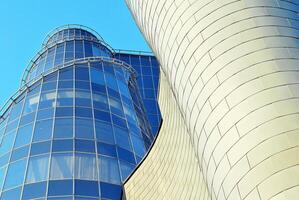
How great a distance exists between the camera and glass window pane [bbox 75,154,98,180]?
2408 cm

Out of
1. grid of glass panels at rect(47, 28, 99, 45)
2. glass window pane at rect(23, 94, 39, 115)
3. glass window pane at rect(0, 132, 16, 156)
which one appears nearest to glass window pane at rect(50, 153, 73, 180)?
glass window pane at rect(0, 132, 16, 156)

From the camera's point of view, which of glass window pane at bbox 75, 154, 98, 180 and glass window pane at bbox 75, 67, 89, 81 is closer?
glass window pane at bbox 75, 154, 98, 180

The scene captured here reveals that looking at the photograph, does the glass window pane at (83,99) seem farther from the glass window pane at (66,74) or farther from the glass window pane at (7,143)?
the glass window pane at (7,143)

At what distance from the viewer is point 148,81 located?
5712 cm

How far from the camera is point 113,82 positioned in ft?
109

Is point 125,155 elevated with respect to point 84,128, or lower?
lower

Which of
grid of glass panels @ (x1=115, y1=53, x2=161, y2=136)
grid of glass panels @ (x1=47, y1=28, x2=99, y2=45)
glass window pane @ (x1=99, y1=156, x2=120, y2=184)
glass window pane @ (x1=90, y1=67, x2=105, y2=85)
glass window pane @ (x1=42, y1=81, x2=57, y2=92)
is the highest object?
grid of glass panels @ (x1=115, y1=53, x2=161, y2=136)

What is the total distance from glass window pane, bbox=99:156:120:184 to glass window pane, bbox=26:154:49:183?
2.45 meters

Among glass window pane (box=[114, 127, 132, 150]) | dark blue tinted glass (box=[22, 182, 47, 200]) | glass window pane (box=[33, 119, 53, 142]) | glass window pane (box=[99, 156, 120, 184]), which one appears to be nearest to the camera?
dark blue tinted glass (box=[22, 182, 47, 200])

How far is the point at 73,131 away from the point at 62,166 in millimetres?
2696

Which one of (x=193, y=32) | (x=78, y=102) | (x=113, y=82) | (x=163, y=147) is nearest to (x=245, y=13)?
(x=193, y=32)

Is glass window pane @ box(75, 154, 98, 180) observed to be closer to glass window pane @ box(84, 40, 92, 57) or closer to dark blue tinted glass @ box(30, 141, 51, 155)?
dark blue tinted glass @ box(30, 141, 51, 155)

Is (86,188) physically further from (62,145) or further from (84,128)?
(84,128)

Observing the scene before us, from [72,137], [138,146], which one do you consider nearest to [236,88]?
[72,137]
